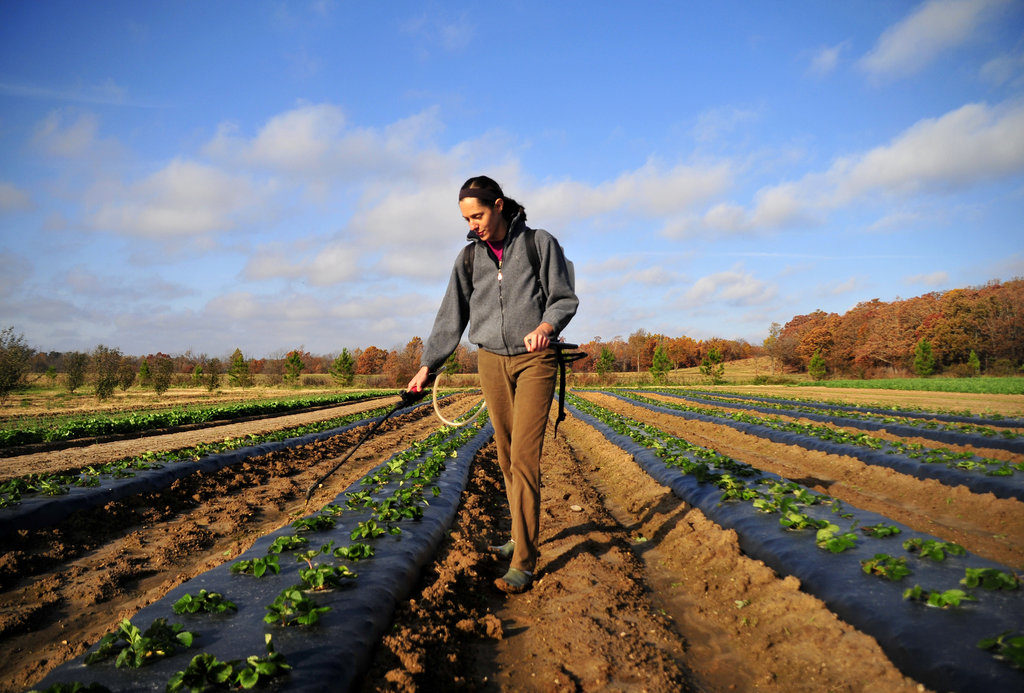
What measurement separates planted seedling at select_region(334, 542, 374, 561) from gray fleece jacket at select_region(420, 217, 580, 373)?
182 cm

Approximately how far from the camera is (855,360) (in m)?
62.7

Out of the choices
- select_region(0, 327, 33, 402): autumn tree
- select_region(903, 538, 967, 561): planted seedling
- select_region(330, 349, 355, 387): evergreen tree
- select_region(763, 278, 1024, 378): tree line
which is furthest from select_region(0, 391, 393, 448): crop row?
select_region(763, 278, 1024, 378): tree line

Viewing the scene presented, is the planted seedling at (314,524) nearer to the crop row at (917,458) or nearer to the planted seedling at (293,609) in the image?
the planted seedling at (293,609)

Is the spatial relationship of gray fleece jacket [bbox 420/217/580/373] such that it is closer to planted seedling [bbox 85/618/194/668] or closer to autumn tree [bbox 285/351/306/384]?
planted seedling [bbox 85/618/194/668]

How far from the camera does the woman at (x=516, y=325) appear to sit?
380cm

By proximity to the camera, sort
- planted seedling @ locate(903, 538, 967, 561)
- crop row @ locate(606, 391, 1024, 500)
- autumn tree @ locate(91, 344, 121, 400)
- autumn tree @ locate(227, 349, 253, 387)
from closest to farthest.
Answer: planted seedling @ locate(903, 538, 967, 561)
crop row @ locate(606, 391, 1024, 500)
autumn tree @ locate(91, 344, 121, 400)
autumn tree @ locate(227, 349, 253, 387)

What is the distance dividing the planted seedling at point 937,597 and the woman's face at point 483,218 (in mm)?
3535

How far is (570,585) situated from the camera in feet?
Result: 13.5

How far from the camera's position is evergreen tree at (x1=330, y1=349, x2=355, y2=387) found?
58.7 m

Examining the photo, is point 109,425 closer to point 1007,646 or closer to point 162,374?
point 1007,646

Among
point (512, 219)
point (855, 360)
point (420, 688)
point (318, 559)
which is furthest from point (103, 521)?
point (855, 360)

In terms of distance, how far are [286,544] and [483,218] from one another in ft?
9.88

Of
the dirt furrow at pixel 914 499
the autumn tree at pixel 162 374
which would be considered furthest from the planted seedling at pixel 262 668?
the autumn tree at pixel 162 374

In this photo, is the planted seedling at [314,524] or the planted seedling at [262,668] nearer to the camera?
the planted seedling at [262,668]
